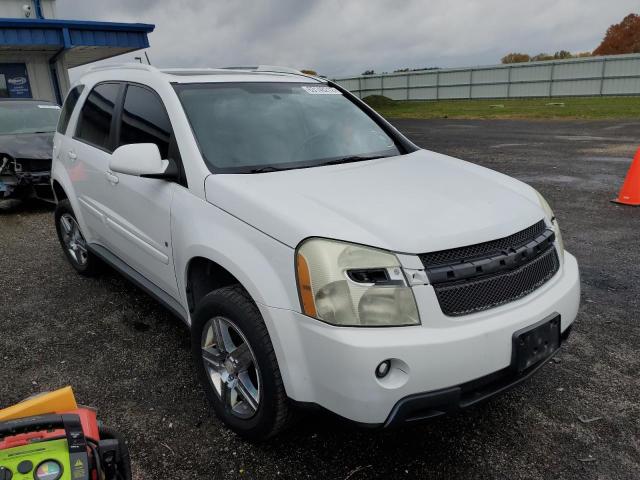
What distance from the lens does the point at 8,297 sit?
4.39 metres

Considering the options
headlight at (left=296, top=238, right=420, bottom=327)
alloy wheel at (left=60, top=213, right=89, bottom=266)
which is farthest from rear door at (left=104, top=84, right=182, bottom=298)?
headlight at (left=296, top=238, right=420, bottom=327)

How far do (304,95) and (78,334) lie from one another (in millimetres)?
2338

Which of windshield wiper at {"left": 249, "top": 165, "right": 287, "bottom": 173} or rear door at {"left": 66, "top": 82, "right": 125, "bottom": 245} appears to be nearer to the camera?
windshield wiper at {"left": 249, "top": 165, "right": 287, "bottom": 173}

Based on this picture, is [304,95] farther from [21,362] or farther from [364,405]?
[21,362]

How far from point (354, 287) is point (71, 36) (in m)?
16.0

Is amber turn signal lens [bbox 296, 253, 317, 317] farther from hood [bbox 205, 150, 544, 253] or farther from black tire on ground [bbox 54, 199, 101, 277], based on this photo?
black tire on ground [bbox 54, 199, 101, 277]

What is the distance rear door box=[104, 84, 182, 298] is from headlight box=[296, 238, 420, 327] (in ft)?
3.87

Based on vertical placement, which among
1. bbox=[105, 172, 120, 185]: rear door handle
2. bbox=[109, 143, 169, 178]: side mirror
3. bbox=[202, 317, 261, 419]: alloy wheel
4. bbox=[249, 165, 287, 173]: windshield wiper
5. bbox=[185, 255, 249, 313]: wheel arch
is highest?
bbox=[109, 143, 169, 178]: side mirror

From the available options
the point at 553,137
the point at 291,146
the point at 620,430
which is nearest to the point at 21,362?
the point at 291,146

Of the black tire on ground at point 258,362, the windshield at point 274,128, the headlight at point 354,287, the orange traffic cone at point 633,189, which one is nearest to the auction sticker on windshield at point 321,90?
the windshield at point 274,128

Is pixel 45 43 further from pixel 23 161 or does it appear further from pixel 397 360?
pixel 397 360

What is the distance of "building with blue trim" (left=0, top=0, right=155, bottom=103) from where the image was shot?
14312mm

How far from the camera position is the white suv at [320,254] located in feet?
6.46

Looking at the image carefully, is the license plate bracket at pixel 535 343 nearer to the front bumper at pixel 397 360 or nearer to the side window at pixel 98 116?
the front bumper at pixel 397 360
